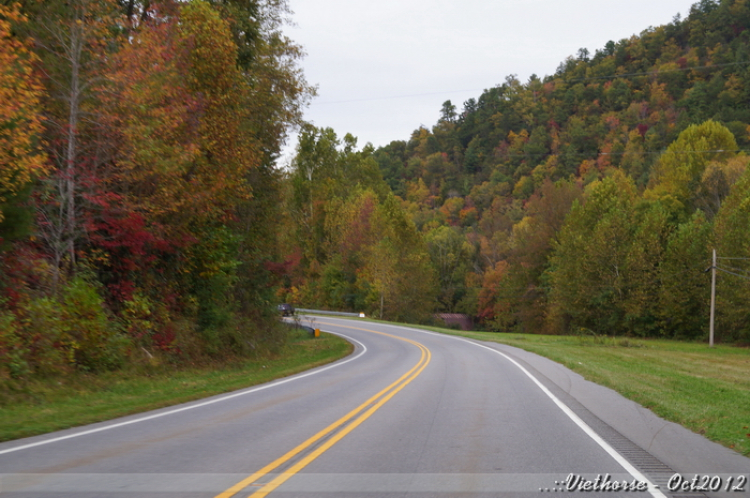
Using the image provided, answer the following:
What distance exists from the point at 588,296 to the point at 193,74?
51806mm

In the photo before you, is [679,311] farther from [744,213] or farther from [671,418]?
[671,418]

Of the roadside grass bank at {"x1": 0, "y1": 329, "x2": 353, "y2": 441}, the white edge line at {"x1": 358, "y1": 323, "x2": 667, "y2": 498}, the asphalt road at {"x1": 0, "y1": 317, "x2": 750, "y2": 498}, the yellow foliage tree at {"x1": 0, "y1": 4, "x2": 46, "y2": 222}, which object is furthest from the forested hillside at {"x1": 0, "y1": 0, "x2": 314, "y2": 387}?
A: the white edge line at {"x1": 358, "y1": 323, "x2": 667, "y2": 498}

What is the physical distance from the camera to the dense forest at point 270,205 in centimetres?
1445

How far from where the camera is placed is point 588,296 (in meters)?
60.8

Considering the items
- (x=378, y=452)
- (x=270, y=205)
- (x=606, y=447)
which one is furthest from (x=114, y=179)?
(x=606, y=447)

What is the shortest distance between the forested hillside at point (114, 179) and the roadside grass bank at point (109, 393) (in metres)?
0.53

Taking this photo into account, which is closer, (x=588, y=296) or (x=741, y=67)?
(x=588, y=296)

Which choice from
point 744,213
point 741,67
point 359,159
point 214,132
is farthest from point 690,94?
point 214,132

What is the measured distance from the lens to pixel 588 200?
67.1 meters

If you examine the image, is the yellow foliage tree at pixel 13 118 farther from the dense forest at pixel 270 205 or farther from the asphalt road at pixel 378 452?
the asphalt road at pixel 378 452

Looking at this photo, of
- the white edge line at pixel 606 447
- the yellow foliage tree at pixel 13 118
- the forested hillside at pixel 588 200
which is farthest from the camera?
the forested hillside at pixel 588 200

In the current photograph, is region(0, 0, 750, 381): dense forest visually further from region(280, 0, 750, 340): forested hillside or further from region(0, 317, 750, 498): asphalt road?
region(0, 317, 750, 498): asphalt road

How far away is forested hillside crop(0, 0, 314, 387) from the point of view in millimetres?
12711

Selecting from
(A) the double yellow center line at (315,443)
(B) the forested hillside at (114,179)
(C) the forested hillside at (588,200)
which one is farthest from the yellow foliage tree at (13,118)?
(C) the forested hillside at (588,200)
